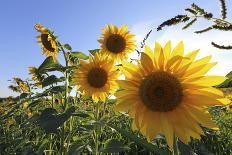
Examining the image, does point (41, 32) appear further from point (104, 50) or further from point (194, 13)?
point (194, 13)

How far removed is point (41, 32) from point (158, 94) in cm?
342

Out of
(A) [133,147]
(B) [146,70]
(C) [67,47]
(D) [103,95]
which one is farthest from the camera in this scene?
(A) [133,147]

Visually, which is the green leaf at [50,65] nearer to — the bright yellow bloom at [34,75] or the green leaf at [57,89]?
the green leaf at [57,89]

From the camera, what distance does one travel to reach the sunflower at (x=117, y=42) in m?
7.13

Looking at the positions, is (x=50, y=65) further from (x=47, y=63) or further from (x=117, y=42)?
(x=117, y=42)

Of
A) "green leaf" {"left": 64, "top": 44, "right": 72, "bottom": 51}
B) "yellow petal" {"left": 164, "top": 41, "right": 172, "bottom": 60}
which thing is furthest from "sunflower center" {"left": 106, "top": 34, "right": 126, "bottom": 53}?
"yellow petal" {"left": 164, "top": 41, "right": 172, "bottom": 60}

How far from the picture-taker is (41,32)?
5.65m

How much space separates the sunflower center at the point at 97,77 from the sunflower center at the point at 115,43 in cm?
177

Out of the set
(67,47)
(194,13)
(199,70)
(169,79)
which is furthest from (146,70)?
(67,47)

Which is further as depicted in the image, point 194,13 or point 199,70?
point 199,70

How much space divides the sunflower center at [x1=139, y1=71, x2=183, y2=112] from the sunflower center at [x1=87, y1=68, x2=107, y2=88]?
2.68 meters

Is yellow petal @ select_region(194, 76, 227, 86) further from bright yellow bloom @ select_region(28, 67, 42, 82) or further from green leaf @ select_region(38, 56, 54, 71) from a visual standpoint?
bright yellow bloom @ select_region(28, 67, 42, 82)

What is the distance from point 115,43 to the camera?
23.7ft

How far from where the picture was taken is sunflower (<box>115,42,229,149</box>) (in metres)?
2.49
